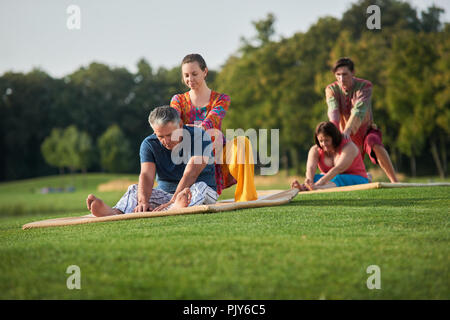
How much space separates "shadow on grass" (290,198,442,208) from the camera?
6195 millimetres

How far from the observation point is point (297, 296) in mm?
2889

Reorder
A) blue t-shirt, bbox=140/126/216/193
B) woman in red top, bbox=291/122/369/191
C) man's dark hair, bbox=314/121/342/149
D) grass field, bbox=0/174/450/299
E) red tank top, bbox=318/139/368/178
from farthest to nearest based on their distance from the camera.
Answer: red tank top, bbox=318/139/368/178, woman in red top, bbox=291/122/369/191, man's dark hair, bbox=314/121/342/149, blue t-shirt, bbox=140/126/216/193, grass field, bbox=0/174/450/299

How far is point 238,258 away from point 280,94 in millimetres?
27976

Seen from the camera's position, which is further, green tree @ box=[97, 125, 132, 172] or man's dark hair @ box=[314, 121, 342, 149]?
green tree @ box=[97, 125, 132, 172]

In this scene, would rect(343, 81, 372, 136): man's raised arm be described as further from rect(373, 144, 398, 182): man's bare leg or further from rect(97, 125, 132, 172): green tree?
rect(97, 125, 132, 172): green tree

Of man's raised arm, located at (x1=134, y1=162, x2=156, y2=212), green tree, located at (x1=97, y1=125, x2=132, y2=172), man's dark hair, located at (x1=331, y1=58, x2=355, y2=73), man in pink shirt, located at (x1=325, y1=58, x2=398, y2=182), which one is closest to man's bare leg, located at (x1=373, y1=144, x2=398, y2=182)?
man in pink shirt, located at (x1=325, y1=58, x2=398, y2=182)

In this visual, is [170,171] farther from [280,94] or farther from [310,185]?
[280,94]

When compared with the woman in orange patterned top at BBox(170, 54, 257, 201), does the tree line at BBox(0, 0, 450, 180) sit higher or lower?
higher

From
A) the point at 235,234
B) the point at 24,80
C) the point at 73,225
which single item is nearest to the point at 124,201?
the point at 73,225

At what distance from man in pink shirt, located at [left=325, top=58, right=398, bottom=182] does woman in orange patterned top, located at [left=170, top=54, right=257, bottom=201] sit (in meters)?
2.88

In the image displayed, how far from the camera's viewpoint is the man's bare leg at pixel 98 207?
221 inches

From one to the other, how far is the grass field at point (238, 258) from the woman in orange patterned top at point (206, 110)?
142 centimetres

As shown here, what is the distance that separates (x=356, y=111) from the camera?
8.67m

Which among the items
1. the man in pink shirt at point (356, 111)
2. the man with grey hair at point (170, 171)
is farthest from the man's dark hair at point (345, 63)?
the man with grey hair at point (170, 171)
